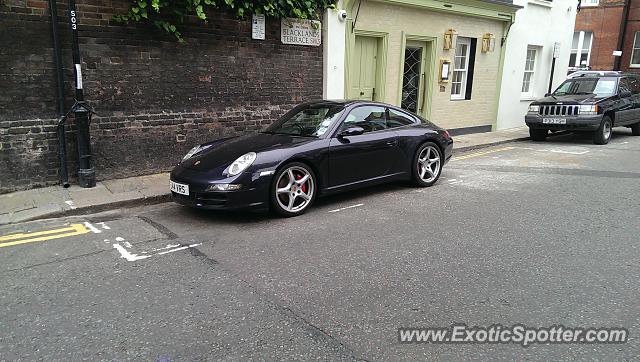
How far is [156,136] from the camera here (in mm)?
7891

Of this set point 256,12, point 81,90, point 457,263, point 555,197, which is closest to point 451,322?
point 457,263

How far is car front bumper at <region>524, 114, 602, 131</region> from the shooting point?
11773 mm

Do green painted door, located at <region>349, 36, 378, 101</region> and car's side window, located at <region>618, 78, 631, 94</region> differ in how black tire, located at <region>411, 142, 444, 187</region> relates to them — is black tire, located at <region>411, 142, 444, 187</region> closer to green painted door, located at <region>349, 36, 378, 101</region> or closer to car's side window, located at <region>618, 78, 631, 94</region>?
green painted door, located at <region>349, 36, 378, 101</region>

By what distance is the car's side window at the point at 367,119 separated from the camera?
6.39 metres

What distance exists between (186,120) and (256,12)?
2326mm

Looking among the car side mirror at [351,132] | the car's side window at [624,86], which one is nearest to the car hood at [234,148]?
the car side mirror at [351,132]

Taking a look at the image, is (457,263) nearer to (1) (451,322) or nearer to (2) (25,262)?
(1) (451,322)

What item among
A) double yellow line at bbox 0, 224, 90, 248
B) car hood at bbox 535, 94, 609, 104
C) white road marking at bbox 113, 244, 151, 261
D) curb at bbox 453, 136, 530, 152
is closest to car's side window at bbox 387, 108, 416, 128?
white road marking at bbox 113, 244, 151, 261

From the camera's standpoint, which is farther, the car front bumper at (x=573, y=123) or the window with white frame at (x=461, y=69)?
the window with white frame at (x=461, y=69)

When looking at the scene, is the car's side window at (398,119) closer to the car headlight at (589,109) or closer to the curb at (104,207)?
the curb at (104,207)

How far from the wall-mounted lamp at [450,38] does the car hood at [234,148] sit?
7.93 meters

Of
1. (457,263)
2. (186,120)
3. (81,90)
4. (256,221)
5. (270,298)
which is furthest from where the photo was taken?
(186,120)

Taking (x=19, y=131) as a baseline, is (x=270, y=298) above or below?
below

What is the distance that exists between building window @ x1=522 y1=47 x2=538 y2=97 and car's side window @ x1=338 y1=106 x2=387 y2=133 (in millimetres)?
11036
